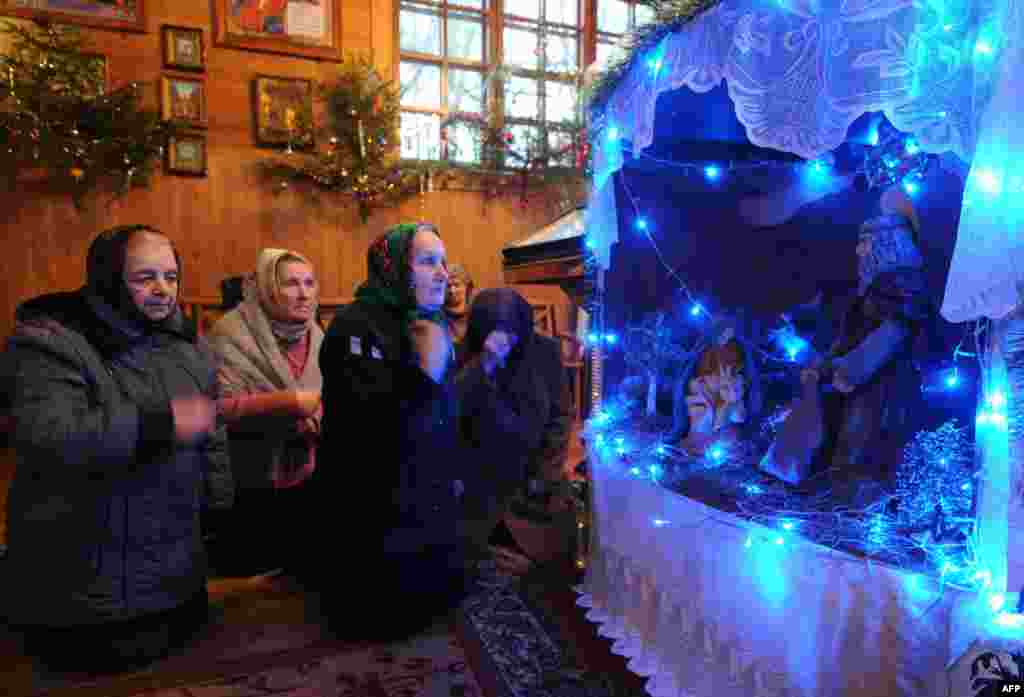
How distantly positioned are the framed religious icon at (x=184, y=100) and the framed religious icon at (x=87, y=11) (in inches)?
17.9

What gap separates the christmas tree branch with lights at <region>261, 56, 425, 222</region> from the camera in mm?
5711

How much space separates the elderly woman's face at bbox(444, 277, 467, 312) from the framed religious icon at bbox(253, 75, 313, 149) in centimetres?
257

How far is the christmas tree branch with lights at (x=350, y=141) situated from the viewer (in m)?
5.71

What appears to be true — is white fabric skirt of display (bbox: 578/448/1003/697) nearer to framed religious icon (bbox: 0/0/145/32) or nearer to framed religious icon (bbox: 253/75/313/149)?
framed religious icon (bbox: 253/75/313/149)

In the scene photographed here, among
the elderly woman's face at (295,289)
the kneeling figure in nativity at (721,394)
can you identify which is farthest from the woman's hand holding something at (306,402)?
the kneeling figure in nativity at (721,394)

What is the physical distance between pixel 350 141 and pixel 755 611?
17.1 feet

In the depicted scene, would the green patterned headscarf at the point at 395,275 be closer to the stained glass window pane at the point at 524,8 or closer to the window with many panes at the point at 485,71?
the window with many panes at the point at 485,71

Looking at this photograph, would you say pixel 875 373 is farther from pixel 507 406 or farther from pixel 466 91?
pixel 466 91

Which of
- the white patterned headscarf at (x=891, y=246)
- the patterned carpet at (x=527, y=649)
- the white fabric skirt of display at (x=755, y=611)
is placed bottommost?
the patterned carpet at (x=527, y=649)

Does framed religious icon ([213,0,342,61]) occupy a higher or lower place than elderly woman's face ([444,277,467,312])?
higher

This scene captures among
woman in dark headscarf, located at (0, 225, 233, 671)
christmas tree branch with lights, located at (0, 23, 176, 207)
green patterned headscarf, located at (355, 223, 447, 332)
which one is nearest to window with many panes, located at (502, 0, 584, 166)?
christmas tree branch with lights, located at (0, 23, 176, 207)

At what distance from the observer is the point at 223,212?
18.5ft

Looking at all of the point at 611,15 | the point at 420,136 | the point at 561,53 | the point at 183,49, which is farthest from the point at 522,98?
the point at 183,49

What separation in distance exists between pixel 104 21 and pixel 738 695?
246 inches
